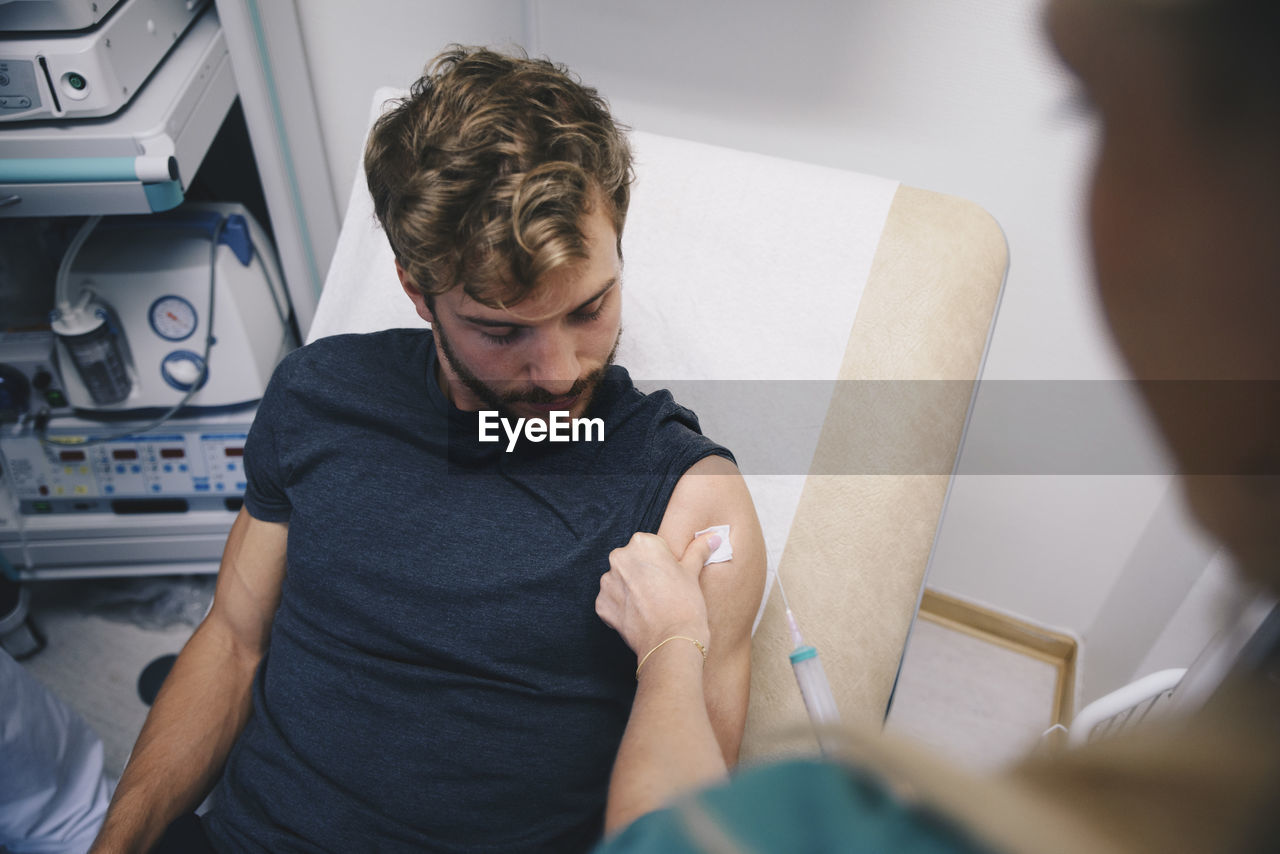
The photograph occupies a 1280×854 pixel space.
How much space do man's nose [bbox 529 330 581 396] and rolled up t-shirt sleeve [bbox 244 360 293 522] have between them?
37cm

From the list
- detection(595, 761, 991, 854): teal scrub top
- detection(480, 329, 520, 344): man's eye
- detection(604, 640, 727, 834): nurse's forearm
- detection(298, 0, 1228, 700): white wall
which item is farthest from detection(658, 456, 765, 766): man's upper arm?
detection(298, 0, 1228, 700): white wall

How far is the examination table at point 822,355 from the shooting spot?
3.29 ft

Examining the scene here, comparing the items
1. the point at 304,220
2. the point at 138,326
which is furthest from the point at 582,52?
the point at 138,326

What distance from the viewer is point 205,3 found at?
4.57 ft

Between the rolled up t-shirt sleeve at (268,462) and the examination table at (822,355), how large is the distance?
1.58ft

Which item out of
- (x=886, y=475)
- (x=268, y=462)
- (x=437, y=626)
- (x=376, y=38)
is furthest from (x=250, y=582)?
(x=376, y=38)

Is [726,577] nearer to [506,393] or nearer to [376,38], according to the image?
[506,393]

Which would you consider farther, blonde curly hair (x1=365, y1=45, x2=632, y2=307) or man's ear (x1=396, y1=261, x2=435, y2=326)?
man's ear (x1=396, y1=261, x2=435, y2=326)

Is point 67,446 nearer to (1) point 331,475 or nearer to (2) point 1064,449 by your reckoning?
(1) point 331,475

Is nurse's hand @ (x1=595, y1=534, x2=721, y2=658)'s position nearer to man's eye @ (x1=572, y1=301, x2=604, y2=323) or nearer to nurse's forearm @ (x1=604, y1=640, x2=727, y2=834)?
nurse's forearm @ (x1=604, y1=640, x2=727, y2=834)

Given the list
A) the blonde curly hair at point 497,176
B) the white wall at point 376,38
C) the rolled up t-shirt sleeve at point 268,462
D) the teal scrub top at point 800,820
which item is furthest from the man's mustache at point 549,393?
the white wall at point 376,38

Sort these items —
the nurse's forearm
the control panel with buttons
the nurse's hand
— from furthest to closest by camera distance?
the control panel with buttons, the nurse's hand, the nurse's forearm

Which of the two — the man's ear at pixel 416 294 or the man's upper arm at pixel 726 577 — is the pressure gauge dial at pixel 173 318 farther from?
the man's upper arm at pixel 726 577

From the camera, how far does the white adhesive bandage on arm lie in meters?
0.86
